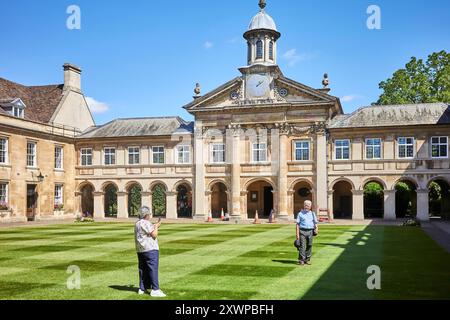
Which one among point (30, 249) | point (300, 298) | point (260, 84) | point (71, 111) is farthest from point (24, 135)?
point (300, 298)

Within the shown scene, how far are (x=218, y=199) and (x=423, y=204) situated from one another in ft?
60.0

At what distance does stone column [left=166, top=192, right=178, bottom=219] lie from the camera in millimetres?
45875

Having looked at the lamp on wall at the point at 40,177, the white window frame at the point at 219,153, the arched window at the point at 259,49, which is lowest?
the lamp on wall at the point at 40,177

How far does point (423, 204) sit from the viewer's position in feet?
131

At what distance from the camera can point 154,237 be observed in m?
11.0

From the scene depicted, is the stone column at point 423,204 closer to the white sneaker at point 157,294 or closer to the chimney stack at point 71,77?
the chimney stack at point 71,77

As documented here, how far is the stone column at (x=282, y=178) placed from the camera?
4250cm

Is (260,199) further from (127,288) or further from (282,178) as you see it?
(127,288)

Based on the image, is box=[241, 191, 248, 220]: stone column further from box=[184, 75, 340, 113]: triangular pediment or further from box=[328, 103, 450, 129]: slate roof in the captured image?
box=[328, 103, 450, 129]: slate roof

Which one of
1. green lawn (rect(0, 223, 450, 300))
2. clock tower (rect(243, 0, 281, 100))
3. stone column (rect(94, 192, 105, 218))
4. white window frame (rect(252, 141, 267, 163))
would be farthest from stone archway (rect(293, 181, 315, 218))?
green lawn (rect(0, 223, 450, 300))

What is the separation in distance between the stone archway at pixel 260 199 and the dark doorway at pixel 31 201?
713 inches

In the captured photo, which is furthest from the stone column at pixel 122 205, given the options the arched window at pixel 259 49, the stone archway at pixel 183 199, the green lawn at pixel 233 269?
the green lawn at pixel 233 269

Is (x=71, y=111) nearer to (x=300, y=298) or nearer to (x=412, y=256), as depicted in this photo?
(x=412, y=256)

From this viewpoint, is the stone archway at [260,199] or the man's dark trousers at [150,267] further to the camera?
the stone archway at [260,199]
